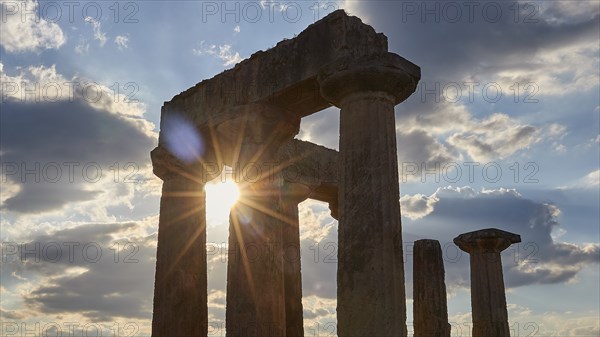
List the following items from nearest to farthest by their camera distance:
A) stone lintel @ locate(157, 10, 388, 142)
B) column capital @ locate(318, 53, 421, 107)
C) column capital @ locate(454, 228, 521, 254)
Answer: column capital @ locate(318, 53, 421, 107)
stone lintel @ locate(157, 10, 388, 142)
column capital @ locate(454, 228, 521, 254)

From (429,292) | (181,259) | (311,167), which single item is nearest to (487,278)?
(429,292)

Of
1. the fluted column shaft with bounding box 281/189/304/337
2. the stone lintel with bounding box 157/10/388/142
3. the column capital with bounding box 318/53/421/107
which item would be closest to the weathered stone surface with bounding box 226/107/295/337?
the stone lintel with bounding box 157/10/388/142

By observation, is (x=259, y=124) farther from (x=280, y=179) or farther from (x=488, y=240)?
(x=488, y=240)

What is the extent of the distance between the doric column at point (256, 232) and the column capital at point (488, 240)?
41.0ft

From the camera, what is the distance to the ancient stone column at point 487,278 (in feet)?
83.7

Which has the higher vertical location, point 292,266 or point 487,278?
point 292,266

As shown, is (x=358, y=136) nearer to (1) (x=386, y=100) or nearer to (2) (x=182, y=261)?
(1) (x=386, y=100)

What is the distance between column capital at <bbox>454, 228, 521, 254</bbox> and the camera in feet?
84.5

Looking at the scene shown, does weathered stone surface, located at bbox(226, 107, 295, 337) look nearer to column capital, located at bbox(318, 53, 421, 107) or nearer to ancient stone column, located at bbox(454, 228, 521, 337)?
column capital, located at bbox(318, 53, 421, 107)

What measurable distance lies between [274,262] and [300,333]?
8175 millimetres

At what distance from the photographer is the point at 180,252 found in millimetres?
17797

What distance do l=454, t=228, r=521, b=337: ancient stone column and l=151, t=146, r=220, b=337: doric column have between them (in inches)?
499

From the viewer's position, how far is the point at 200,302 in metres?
17.7

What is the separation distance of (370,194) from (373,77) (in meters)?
2.31
